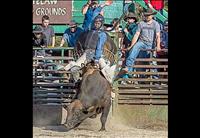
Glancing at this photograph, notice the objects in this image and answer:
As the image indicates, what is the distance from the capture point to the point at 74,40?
25.7ft

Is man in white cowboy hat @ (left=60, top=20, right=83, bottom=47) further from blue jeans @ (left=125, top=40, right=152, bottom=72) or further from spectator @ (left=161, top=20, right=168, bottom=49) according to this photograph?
spectator @ (left=161, top=20, right=168, bottom=49)

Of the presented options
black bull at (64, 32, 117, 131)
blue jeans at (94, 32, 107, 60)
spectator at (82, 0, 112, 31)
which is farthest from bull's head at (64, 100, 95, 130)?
spectator at (82, 0, 112, 31)

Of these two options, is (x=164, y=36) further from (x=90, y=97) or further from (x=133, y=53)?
(x=90, y=97)

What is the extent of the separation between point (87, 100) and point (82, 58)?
606mm

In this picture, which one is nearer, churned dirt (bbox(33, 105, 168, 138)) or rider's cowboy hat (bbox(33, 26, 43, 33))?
churned dirt (bbox(33, 105, 168, 138))

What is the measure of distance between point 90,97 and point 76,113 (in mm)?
313

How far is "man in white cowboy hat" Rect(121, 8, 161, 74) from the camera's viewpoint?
7785mm

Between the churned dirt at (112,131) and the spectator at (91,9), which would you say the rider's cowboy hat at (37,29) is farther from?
the churned dirt at (112,131)

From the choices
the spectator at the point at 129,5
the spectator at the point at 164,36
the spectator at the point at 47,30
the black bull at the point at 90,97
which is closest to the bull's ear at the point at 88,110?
the black bull at the point at 90,97

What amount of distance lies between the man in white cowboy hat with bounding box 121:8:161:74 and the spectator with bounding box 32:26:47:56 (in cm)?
121

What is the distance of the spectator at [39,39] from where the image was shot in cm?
788

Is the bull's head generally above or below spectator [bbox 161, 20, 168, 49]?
below
